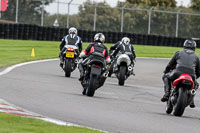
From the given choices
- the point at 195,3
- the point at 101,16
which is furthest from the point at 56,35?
the point at 195,3

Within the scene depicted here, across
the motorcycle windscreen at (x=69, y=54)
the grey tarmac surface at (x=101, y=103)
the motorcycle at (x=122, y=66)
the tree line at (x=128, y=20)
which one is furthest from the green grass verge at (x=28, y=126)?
the tree line at (x=128, y=20)

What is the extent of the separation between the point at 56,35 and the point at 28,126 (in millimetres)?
29335

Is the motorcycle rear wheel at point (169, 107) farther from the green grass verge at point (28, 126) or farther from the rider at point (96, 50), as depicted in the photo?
the green grass verge at point (28, 126)

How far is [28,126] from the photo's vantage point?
25.7ft

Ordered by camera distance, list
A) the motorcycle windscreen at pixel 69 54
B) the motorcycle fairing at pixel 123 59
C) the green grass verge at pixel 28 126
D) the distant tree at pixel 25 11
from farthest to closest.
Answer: the distant tree at pixel 25 11 < the motorcycle windscreen at pixel 69 54 < the motorcycle fairing at pixel 123 59 < the green grass verge at pixel 28 126

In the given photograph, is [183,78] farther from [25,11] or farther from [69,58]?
[25,11]

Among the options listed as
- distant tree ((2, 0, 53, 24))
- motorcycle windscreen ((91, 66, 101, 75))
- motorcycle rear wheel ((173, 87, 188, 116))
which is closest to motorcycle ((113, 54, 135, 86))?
motorcycle windscreen ((91, 66, 101, 75))

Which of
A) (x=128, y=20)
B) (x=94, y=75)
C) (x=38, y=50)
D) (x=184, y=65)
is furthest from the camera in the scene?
(x=128, y=20)

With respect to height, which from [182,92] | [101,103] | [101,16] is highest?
[101,16]

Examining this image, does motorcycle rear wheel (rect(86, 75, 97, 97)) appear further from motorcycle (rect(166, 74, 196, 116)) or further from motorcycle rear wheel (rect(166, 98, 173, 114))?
motorcycle (rect(166, 74, 196, 116))

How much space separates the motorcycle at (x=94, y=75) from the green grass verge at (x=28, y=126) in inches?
175

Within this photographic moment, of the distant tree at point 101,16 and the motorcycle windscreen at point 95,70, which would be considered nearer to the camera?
the motorcycle windscreen at point 95,70

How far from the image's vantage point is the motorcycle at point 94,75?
42.4 feet

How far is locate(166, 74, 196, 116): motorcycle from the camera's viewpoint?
10.2 m
